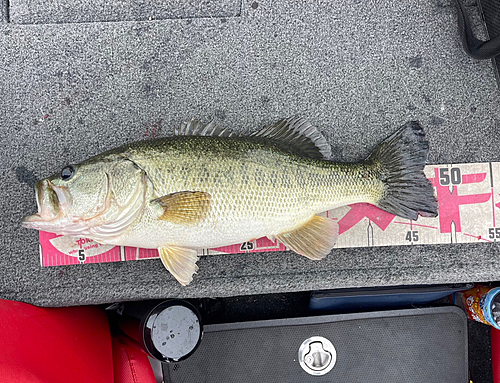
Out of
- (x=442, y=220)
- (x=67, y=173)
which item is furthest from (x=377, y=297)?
(x=67, y=173)

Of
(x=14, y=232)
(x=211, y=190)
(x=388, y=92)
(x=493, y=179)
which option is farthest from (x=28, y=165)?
(x=493, y=179)

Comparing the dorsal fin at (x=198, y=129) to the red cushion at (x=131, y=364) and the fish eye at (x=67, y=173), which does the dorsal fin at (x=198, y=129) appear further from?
the red cushion at (x=131, y=364)

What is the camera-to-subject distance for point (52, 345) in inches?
50.5

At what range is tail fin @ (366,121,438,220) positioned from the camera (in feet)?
4.43

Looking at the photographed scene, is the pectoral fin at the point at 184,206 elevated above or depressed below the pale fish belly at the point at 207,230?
above

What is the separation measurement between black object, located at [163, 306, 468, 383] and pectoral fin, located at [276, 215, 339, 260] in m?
0.38

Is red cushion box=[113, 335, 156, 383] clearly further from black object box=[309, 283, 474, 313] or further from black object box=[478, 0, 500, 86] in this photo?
black object box=[478, 0, 500, 86]

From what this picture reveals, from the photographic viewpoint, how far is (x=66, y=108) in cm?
152

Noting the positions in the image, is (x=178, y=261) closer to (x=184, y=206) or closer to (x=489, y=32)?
(x=184, y=206)

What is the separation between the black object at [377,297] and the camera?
154cm

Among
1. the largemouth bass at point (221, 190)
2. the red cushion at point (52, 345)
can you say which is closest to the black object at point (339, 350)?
the red cushion at point (52, 345)

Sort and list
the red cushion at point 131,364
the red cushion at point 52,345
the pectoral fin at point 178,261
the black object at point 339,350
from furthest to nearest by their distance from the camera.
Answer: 1. the black object at point 339,350
2. the red cushion at point 131,364
3. the pectoral fin at point 178,261
4. the red cushion at point 52,345

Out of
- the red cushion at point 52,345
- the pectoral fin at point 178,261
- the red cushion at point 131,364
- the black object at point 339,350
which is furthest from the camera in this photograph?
the black object at point 339,350

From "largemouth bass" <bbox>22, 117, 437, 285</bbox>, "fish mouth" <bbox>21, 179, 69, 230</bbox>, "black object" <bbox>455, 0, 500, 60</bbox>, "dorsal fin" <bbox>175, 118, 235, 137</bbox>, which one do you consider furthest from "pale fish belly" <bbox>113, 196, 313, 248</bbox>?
"black object" <bbox>455, 0, 500, 60</bbox>
